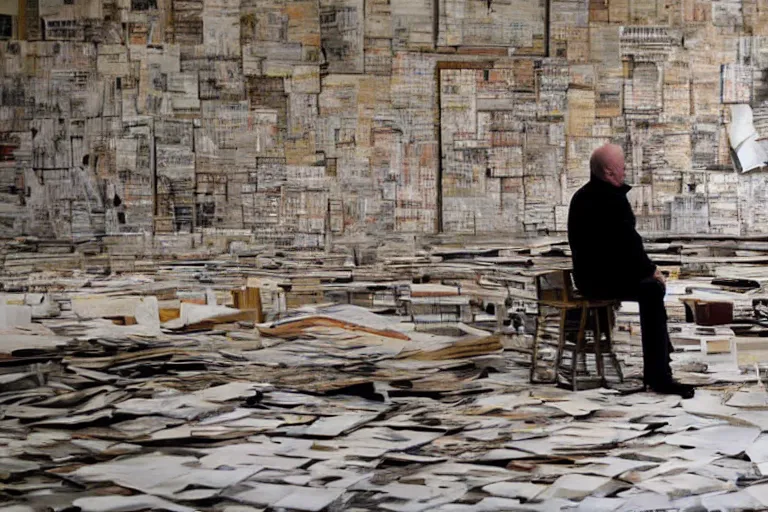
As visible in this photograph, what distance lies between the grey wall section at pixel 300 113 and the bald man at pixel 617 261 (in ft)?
5.44

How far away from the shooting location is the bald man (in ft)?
16.9

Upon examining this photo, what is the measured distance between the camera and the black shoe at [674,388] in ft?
17.2

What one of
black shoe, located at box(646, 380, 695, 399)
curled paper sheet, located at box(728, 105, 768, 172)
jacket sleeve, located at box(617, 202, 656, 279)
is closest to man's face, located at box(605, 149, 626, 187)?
jacket sleeve, located at box(617, 202, 656, 279)

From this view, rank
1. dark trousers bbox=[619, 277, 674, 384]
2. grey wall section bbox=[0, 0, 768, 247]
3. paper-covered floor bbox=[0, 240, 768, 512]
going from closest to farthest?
paper-covered floor bbox=[0, 240, 768, 512] < dark trousers bbox=[619, 277, 674, 384] < grey wall section bbox=[0, 0, 768, 247]

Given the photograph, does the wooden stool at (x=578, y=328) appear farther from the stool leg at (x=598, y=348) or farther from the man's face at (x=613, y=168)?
the man's face at (x=613, y=168)

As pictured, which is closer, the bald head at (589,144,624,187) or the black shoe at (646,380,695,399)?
the black shoe at (646,380,695,399)

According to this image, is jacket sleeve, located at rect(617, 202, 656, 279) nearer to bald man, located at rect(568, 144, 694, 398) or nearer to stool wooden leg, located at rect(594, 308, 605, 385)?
bald man, located at rect(568, 144, 694, 398)

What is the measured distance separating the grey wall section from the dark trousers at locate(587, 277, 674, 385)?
1865mm

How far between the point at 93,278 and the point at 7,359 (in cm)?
89

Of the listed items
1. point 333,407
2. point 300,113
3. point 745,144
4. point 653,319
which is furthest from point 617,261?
point 300,113

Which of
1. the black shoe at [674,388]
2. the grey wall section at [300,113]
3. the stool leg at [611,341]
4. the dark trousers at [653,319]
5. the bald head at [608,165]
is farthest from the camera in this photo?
the grey wall section at [300,113]

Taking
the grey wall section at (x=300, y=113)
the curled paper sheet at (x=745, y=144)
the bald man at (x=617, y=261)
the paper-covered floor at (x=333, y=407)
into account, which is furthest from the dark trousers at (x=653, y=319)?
the curled paper sheet at (x=745, y=144)

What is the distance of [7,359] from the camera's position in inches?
243

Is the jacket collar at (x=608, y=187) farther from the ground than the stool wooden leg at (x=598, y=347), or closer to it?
farther from the ground
